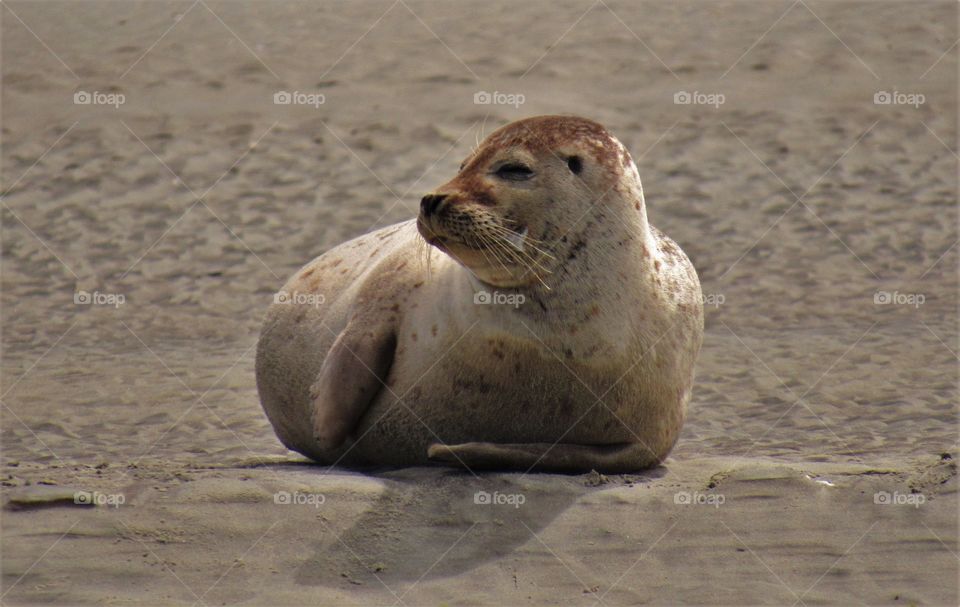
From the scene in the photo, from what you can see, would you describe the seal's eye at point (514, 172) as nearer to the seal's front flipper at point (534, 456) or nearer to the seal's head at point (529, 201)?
the seal's head at point (529, 201)

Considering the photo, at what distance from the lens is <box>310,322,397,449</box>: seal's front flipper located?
5.13 meters

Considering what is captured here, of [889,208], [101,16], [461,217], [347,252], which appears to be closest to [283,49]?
[101,16]

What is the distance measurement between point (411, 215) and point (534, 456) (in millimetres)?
4658

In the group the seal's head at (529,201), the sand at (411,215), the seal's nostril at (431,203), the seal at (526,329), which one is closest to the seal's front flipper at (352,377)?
the seal at (526,329)

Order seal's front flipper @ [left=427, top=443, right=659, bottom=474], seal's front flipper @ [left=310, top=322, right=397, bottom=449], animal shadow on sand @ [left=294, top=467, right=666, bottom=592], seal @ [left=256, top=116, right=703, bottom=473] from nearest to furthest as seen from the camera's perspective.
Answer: animal shadow on sand @ [left=294, top=467, right=666, bottom=592] → seal @ [left=256, top=116, right=703, bottom=473] → seal's front flipper @ [left=427, top=443, right=659, bottom=474] → seal's front flipper @ [left=310, top=322, right=397, bottom=449]

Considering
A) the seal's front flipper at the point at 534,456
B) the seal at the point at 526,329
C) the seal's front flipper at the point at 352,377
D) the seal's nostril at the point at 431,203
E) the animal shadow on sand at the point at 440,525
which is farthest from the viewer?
the seal's front flipper at the point at 352,377

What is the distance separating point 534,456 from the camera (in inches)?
191

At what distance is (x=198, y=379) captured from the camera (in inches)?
287

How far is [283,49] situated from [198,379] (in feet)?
16.5

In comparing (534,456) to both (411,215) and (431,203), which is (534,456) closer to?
(431,203)

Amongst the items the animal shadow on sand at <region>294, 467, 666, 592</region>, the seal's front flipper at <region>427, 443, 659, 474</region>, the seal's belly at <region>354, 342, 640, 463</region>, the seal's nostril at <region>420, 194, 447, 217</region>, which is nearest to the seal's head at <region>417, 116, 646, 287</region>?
the seal's nostril at <region>420, 194, 447, 217</region>

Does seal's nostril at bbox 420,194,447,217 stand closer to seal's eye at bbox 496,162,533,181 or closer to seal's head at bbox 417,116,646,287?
seal's head at bbox 417,116,646,287

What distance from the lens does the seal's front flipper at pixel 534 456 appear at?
4.84 meters

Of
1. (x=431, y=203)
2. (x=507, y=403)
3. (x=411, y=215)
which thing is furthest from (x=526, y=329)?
(x=411, y=215)
